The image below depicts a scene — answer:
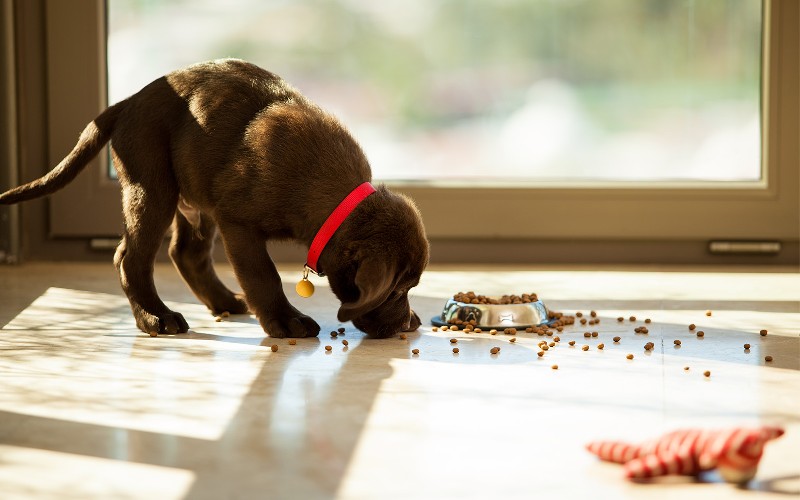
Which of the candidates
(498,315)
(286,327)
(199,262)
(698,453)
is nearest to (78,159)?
(199,262)

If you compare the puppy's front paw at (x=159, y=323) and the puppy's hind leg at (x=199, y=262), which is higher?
the puppy's hind leg at (x=199, y=262)

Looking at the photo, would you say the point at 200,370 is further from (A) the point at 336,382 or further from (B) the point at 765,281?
(B) the point at 765,281

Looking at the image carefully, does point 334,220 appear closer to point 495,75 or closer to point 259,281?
point 259,281

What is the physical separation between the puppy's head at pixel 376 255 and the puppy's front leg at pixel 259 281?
0.18 metres

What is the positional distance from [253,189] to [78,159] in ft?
2.13

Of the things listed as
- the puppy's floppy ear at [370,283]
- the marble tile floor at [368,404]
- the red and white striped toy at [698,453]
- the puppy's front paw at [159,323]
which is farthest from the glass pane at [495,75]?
the red and white striped toy at [698,453]

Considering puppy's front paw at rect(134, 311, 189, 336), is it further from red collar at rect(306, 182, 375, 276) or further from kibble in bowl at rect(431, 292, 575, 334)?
kibble in bowl at rect(431, 292, 575, 334)

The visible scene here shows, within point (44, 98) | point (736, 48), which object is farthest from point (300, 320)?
point (736, 48)

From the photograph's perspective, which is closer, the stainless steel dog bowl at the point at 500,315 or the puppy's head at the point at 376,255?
the puppy's head at the point at 376,255

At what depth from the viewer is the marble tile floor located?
186cm

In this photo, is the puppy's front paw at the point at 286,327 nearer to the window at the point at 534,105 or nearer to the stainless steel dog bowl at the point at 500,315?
the stainless steel dog bowl at the point at 500,315

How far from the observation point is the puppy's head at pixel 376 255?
2982mm

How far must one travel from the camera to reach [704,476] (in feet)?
6.18

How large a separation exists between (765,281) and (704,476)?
9.20ft
